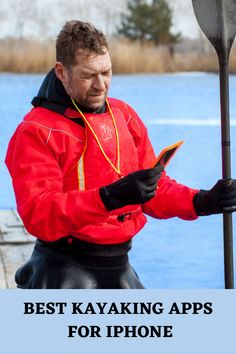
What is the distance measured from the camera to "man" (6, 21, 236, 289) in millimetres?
2223

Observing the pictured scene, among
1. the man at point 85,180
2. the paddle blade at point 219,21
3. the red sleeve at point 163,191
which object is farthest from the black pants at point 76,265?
the paddle blade at point 219,21

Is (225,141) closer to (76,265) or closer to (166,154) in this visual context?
(166,154)

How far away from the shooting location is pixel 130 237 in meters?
2.38

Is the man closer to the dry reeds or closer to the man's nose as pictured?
the man's nose

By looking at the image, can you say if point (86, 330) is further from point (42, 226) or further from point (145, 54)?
point (145, 54)

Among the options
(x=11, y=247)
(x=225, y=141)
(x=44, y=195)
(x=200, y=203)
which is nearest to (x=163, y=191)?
(x=200, y=203)

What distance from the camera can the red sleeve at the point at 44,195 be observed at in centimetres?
221

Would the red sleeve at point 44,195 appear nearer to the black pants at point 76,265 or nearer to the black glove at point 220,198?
the black pants at point 76,265

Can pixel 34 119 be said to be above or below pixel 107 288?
above

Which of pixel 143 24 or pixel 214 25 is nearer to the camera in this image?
pixel 214 25

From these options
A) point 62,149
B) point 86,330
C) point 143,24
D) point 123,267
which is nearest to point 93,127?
point 62,149

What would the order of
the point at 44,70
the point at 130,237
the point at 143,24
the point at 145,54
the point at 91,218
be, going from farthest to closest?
the point at 143,24 → the point at 145,54 → the point at 44,70 → the point at 130,237 → the point at 91,218

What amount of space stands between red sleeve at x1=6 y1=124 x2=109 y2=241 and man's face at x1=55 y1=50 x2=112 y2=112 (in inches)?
5.5

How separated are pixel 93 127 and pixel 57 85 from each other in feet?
0.48
